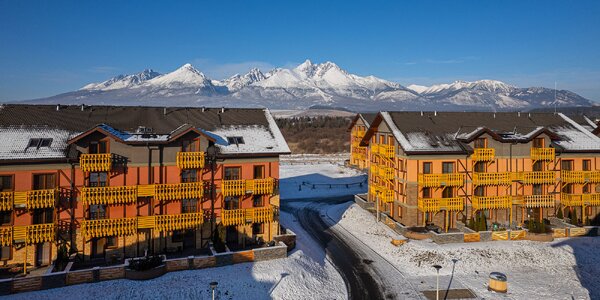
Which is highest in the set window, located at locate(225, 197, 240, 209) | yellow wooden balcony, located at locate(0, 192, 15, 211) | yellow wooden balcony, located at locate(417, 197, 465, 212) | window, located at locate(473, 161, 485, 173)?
window, located at locate(473, 161, 485, 173)

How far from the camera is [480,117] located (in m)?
45.9

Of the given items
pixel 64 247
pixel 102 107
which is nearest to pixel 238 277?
pixel 64 247

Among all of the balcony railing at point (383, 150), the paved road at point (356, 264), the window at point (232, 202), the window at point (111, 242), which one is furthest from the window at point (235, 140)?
the balcony railing at point (383, 150)

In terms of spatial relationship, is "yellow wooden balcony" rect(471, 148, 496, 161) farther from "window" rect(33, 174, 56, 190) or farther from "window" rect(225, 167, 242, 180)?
"window" rect(33, 174, 56, 190)

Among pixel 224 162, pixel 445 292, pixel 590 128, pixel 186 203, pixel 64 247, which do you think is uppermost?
pixel 590 128

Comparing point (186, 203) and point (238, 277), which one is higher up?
point (186, 203)

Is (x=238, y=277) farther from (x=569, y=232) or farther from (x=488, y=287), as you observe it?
(x=569, y=232)

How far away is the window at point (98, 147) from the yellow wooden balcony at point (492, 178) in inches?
1255

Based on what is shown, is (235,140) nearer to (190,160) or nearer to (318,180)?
(190,160)

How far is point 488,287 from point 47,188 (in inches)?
1208

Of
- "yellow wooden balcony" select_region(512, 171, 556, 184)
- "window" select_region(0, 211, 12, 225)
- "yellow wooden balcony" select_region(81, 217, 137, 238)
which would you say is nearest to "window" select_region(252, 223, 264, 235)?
"yellow wooden balcony" select_region(81, 217, 137, 238)

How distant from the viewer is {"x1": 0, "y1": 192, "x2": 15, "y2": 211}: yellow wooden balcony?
2684 centimetres

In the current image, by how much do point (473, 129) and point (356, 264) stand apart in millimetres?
19257

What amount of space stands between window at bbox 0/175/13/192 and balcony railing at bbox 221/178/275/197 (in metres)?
14.0
